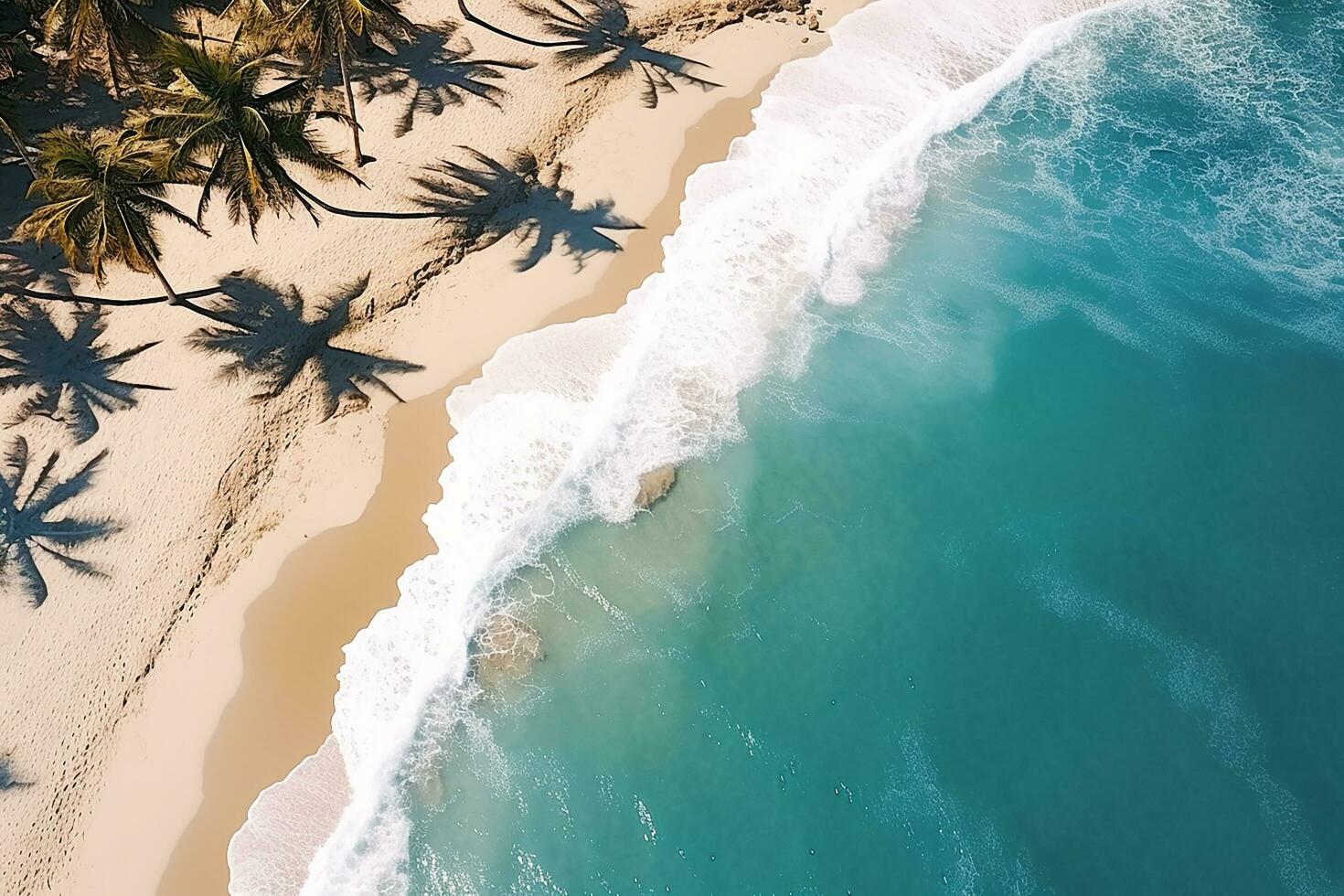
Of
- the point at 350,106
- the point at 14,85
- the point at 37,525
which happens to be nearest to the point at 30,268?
the point at 14,85

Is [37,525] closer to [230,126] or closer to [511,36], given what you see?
[230,126]

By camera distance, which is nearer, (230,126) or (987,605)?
(230,126)

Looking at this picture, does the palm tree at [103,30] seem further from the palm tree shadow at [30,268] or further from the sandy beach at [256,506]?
the palm tree shadow at [30,268]

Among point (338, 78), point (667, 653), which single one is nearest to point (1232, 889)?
point (667, 653)

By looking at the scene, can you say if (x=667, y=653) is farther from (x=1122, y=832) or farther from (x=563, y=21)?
(x=563, y=21)

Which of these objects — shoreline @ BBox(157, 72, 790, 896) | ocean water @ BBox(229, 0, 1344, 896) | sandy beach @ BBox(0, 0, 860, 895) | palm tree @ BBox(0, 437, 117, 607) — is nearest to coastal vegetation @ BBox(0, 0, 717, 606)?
palm tree @ BBox(0, 437, 117, 607)

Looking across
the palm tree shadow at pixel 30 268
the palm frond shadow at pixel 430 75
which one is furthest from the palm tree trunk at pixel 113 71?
the palm frond shadow at pixel 430 75
